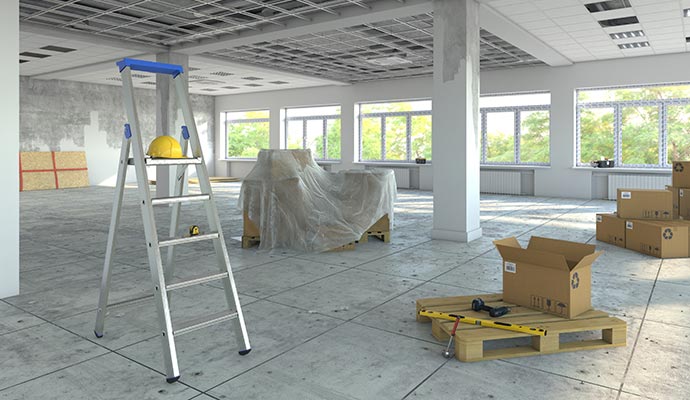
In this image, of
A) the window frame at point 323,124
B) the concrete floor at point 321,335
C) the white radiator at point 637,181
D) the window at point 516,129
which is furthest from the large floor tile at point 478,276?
the window frame at point 323,124

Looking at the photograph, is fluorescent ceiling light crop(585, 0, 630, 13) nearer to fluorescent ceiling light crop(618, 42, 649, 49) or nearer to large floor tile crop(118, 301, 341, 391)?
fluorescent ceiling light crop(618, 42, 649, 49)

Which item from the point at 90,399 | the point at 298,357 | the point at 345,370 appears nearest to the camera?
the point at 90,399

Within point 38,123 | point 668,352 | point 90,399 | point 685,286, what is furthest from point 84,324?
point 38,123

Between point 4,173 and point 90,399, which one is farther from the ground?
point 4,173

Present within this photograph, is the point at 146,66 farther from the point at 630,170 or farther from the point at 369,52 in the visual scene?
the point at 630,170

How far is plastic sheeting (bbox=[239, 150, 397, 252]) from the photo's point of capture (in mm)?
5734

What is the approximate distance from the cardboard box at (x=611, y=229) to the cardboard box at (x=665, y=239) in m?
0.34

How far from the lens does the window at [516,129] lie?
12773 millimetres

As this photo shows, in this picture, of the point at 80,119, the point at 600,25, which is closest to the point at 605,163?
the point at 600,25

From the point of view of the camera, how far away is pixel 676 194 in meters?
6.05

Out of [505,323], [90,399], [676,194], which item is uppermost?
[676,194]

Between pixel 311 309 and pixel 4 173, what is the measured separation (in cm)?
245

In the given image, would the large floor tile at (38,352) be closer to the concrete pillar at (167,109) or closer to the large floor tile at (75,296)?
the large floor tile at (75,296)

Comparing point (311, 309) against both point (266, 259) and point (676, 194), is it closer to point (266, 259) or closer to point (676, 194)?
point (266, 259)
